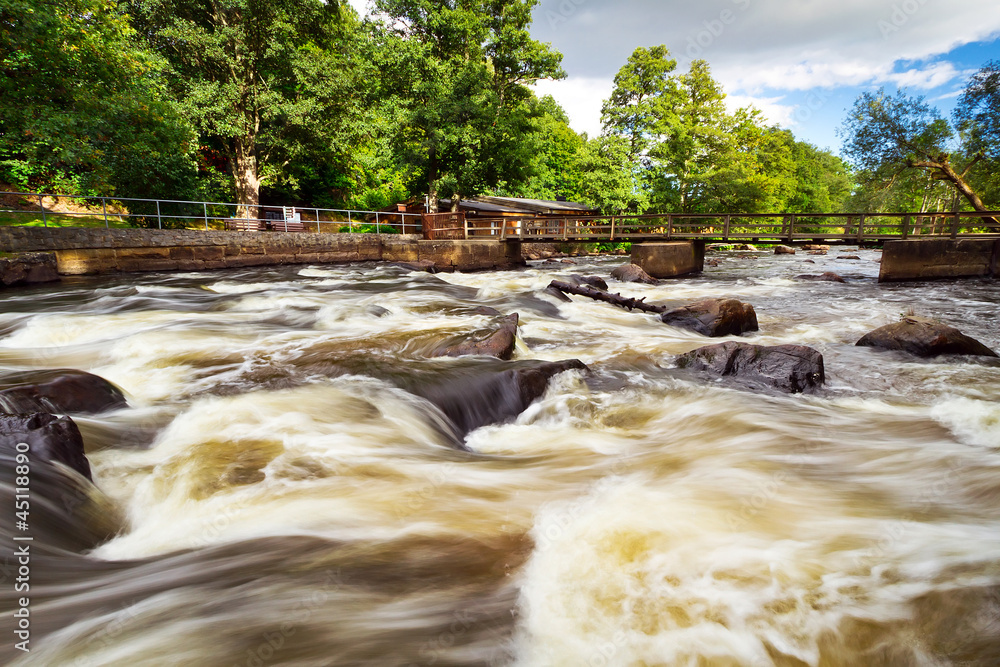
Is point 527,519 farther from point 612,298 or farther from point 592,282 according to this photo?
point 592,282

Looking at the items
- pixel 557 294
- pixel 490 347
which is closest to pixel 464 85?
pixel 557 294

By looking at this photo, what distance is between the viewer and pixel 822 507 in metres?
3.05

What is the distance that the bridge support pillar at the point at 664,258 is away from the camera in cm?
1925

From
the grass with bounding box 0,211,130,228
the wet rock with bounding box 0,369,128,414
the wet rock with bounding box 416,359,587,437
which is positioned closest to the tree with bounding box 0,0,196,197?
the grass with bounding box 0,211,130,228

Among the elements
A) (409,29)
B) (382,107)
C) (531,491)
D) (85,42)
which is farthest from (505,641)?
(409,29)

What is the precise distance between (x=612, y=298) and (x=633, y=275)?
708 cm

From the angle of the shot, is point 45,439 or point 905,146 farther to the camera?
point 905,146

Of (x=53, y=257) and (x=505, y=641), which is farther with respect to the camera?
(x=53, y=257)

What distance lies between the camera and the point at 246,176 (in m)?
24.0

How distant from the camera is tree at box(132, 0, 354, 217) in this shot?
21.1 metres

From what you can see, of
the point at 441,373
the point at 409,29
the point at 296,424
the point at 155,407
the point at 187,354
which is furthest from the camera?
the point at 409,29

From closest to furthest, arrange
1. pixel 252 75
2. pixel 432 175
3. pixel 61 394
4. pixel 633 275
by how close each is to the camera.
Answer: pixel 61 394
pixel 633 275
pixel 252 75
pixel 432 175

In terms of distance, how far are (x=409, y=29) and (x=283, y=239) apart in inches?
580

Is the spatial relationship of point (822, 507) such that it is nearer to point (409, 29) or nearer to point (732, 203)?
point (409, 29)
